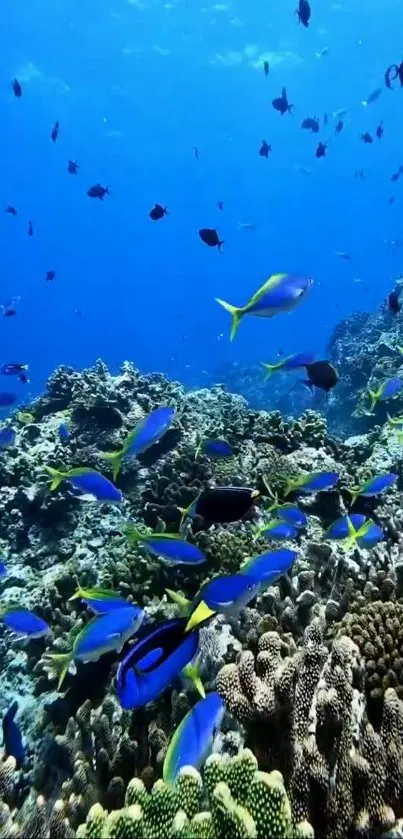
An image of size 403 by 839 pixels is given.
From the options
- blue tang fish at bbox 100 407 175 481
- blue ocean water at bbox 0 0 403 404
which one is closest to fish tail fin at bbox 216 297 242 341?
blue ocean water at bbox 0 0 403 404

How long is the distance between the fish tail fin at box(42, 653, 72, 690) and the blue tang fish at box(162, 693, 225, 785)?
1412 millimetres

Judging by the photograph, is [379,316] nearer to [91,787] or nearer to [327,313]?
[91,787]

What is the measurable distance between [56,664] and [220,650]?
1.28 meters

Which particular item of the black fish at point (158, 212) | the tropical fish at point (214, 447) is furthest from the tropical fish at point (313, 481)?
the black fish at point (158, 212)

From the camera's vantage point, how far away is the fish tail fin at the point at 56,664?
12.3ft

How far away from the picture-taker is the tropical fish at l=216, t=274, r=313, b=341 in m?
4.56

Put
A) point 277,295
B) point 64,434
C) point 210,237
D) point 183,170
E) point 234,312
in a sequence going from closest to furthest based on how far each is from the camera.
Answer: point 277,295 → point 234,312 → point 64,434 → point 210,237 → point 183,170

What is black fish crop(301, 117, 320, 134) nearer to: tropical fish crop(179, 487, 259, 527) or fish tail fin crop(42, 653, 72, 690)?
tropical fish crop(179, 487, 259, 527)

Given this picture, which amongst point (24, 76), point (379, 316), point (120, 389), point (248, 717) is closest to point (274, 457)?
point (120, 389)

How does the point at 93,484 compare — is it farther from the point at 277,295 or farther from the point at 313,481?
the point at 277,295

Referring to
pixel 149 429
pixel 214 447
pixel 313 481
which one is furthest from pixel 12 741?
pixel 214 447

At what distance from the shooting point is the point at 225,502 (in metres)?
3.78

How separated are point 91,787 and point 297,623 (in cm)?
171

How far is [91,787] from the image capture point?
328 cm
